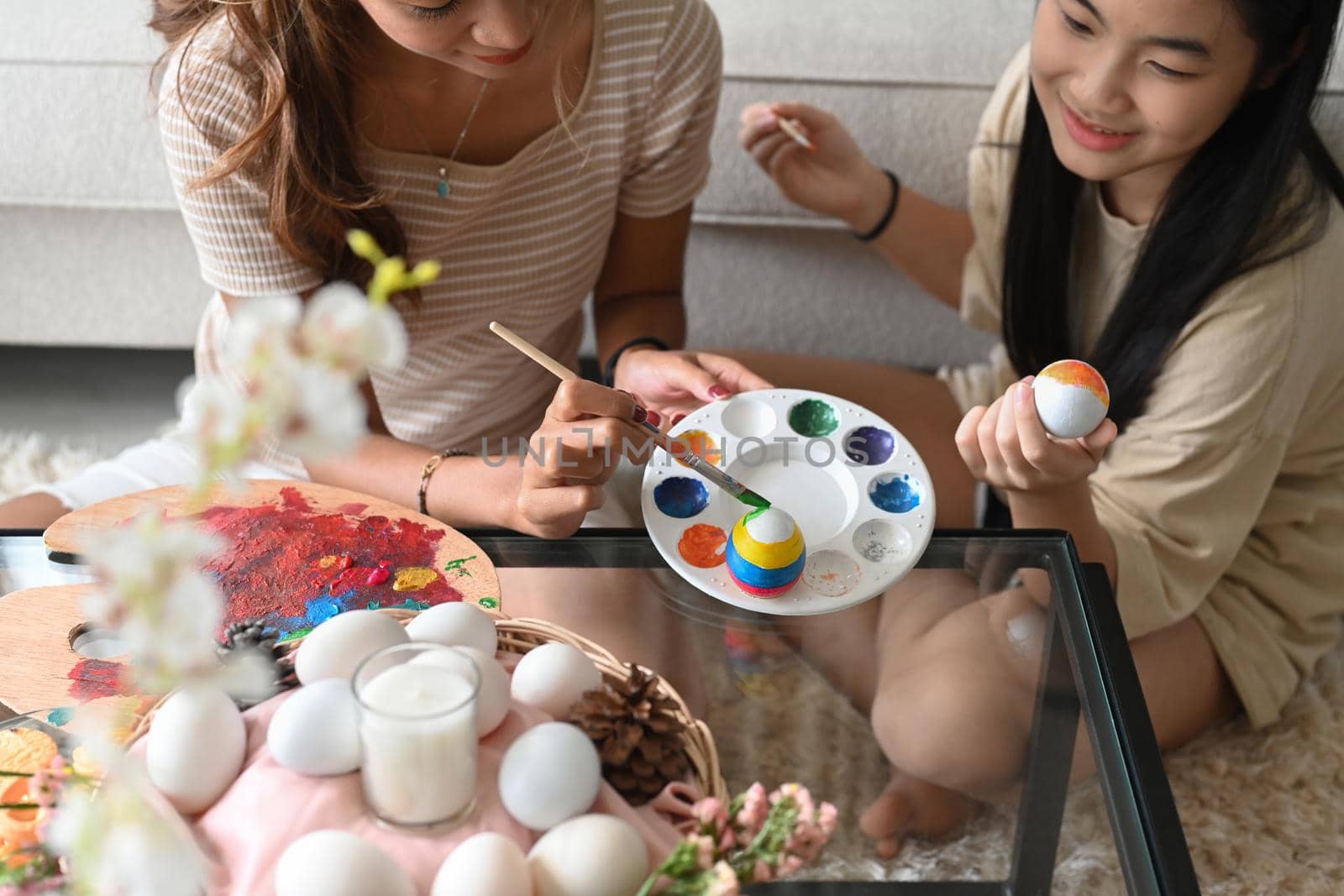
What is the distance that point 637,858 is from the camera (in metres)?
0.48

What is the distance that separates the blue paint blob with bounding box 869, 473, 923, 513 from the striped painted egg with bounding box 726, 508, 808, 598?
8cm

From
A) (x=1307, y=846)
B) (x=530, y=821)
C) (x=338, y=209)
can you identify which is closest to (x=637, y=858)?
(x=530, y=821)

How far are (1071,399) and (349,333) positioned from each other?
52cm

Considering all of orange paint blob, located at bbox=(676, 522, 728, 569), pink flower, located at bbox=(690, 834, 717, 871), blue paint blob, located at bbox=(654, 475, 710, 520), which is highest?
pink flower, located at bbox=(690, 834, 717, 871)

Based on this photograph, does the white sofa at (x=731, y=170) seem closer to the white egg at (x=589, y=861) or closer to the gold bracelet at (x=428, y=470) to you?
the gold bracelet at (x=428, y=470)

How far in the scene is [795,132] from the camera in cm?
114

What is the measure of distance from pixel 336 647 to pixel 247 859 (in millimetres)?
104

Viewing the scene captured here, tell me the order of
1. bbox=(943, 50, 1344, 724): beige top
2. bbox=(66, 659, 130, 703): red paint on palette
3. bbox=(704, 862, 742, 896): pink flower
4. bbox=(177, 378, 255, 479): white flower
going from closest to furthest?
bbox=(177, 378, 255, 479): white flower
bbox=(704, 862, 742, 896): pink flower
bbox=(66, 659, 130, 703): red paint on palette
bbox=(943, 50, 1344, 724): beige top

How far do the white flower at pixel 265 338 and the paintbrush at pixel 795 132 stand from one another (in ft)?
2.95

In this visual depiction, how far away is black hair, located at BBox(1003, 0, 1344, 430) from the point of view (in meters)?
0.80

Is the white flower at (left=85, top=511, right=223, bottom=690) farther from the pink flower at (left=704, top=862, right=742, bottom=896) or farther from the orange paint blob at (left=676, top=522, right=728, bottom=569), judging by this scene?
the orange paint blob at (left=676, top=522, right=728, bottom=569)

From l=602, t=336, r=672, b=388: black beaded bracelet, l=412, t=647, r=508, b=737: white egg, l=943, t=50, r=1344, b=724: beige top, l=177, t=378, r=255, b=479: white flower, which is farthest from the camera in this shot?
l=602, t=336, r=672, b=388: black beaded bracelet

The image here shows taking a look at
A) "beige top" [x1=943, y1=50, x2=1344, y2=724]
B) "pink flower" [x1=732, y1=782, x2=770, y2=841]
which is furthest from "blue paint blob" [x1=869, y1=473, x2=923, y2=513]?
"pink flower" [x1=732, y1=782, x2=770, y2=841]

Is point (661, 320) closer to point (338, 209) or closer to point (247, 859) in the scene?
point (338, 209)
